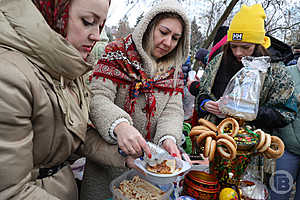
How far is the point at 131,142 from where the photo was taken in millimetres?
986

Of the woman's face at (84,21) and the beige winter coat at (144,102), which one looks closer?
the woman's face at (84,21)

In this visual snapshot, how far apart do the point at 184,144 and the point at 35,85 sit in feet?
3.84

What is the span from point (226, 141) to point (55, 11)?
92cm

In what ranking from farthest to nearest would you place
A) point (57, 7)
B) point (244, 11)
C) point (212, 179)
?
point (244, 11) < point (212, 179) < point (57, 7)

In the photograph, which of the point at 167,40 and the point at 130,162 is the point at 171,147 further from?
the point at 167,40

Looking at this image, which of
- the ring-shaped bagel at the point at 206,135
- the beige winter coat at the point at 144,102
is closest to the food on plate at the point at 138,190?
the beige winter coat at the point at 144,102

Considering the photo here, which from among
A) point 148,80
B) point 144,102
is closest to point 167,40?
point 148,80

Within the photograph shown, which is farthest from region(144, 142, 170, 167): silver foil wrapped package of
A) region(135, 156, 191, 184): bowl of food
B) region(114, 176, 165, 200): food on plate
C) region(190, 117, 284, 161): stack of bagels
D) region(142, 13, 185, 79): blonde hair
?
region(142, 13, 185, 79): blonde hair

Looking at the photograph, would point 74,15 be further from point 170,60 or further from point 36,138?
point 170,60

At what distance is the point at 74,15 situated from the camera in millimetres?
792

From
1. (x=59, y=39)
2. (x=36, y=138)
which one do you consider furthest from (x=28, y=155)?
(x=59, y=39)

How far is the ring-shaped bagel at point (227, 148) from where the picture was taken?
1.03 m

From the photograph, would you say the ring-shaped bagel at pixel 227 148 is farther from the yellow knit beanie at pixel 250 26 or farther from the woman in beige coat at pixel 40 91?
the yellow knit beanie at pixel 250 26

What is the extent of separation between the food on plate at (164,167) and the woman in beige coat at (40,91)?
361 mm
